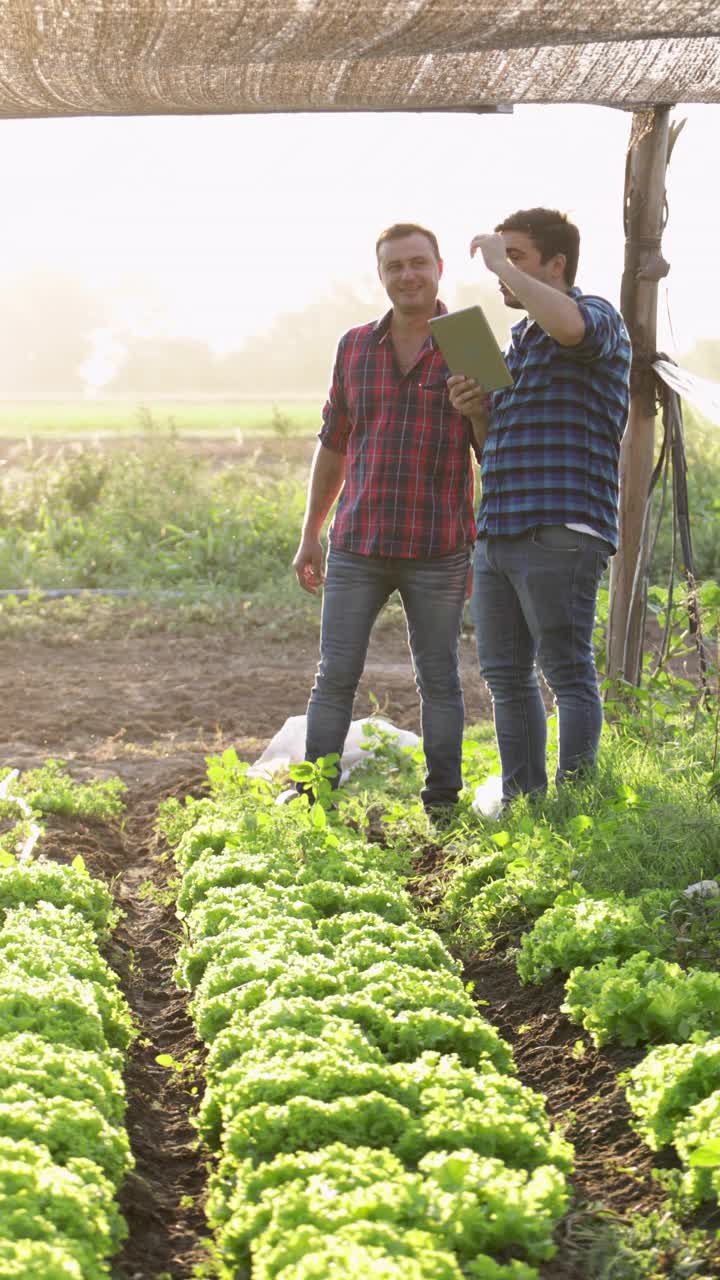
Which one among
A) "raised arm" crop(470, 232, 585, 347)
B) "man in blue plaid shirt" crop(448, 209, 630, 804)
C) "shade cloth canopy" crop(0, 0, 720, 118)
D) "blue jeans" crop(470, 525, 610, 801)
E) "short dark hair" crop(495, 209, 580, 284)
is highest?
"shade cloth canopy" crop(0, 0, 720, 118)

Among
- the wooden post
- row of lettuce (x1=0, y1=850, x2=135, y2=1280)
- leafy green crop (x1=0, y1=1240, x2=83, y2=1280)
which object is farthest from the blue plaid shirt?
leafy green crop (x1=0, y1=1240, x2=83, y2=1280)

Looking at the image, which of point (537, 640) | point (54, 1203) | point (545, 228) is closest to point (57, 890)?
point (537, 640)

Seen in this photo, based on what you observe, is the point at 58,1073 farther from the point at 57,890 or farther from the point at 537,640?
the point at 537,640

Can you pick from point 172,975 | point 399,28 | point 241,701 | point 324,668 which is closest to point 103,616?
point 241,701

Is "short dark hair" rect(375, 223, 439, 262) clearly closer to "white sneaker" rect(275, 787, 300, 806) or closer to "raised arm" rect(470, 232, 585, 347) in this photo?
"raised arm" rect(470, 232, 585, 347)

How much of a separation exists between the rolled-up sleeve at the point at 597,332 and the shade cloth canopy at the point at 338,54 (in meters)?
0.76

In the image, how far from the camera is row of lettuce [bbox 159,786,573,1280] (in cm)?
223

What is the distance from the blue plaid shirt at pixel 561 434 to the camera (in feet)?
14.1

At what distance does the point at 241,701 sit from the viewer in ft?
26.3

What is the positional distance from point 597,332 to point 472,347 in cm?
39

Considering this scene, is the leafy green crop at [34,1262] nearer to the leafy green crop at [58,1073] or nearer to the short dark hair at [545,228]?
the leafy green crop at [58,1073]

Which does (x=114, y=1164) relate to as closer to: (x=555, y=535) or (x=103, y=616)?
(x=555, y=535)

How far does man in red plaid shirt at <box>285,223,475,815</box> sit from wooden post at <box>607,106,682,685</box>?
3.21 ft

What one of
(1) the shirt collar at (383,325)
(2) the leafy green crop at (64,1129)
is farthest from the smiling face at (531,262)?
(2) the leafy green crop at (64,1129)
